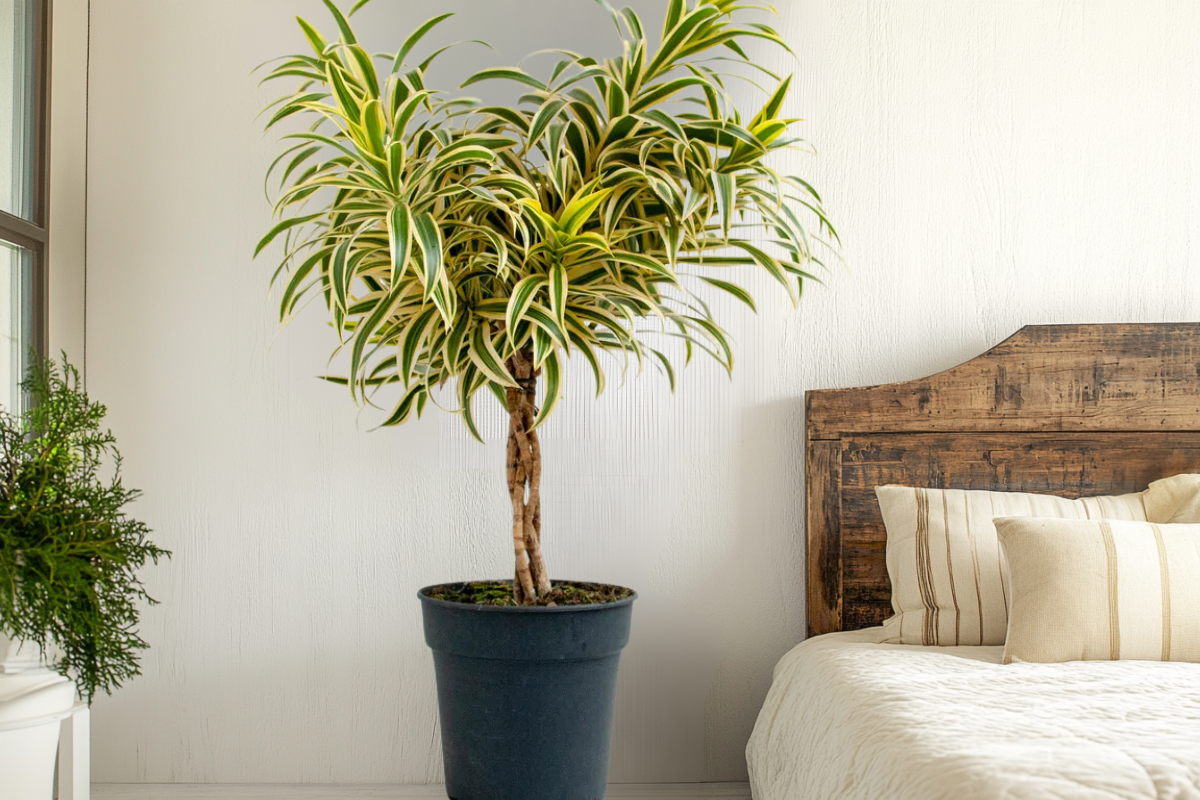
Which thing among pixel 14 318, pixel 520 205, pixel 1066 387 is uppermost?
pixel 520 205

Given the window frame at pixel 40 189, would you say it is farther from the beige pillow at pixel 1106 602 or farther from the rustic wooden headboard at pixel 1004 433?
the beige pillow at pixel 1106 602

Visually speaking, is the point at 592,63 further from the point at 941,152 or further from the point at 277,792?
the point at 277,792

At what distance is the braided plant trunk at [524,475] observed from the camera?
1583 mm

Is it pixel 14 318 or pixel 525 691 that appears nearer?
pixel 525 691

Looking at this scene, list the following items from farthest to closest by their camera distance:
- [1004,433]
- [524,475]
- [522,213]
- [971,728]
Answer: [1004,433], [524,475], [522,213], [971,728]

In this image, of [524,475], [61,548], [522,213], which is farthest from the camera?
[524,475]

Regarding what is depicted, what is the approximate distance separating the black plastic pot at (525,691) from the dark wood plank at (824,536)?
624 millimetres

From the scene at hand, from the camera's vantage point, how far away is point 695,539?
2.04 metres

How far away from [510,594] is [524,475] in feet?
0.85

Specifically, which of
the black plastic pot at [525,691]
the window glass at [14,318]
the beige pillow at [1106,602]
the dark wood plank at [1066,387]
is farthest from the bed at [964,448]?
the window glass at [14,318]

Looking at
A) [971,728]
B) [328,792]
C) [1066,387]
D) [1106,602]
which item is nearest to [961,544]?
[1106,602]

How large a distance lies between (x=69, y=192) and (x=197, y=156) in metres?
0.32

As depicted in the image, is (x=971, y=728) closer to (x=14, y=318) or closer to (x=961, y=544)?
(x=961, y=544)

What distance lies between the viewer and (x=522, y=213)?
1441mm
